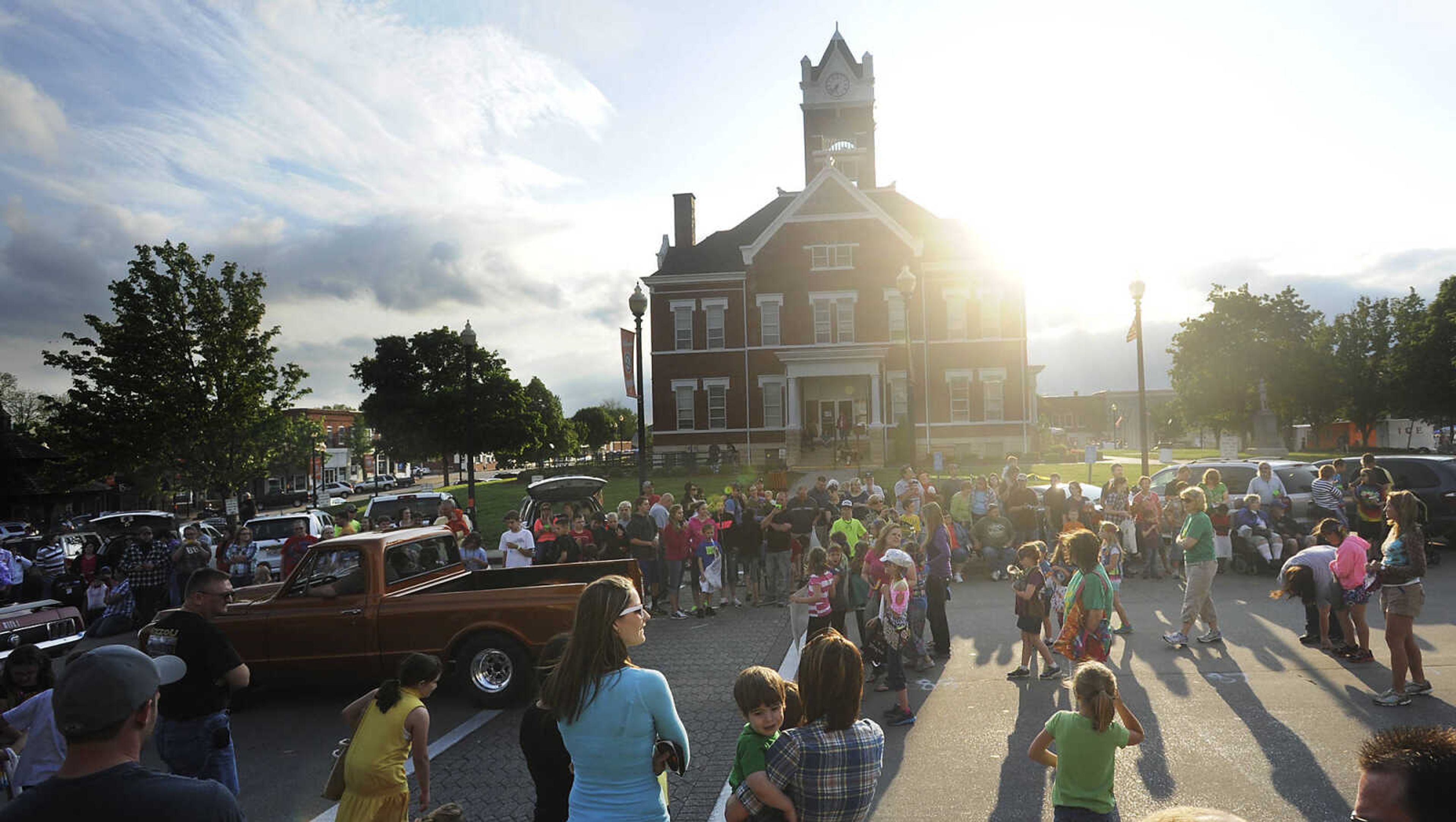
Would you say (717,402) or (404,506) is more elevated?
(717,402)

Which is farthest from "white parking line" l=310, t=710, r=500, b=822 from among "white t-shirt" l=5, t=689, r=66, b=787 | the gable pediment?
the gable pediment

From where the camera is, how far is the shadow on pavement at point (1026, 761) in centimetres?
557

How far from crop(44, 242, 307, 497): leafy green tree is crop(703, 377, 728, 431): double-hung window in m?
19.1

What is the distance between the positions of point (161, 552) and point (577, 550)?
7.60 meters

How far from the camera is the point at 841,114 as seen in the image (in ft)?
151

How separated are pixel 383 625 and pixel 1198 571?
924 centimetres

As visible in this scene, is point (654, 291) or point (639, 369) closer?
point (639, 369)

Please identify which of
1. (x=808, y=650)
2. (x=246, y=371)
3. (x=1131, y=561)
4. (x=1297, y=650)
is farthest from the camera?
(x=246, y=371)

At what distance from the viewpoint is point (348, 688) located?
9.91m

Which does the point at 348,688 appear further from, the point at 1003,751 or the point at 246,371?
the point at 246,371

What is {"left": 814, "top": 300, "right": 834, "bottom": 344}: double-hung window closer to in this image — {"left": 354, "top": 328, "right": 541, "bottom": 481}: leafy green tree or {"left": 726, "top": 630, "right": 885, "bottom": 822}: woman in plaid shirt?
{"left": 354, "top": 328, "right": 541, "bottom": 481}: leafy green tree

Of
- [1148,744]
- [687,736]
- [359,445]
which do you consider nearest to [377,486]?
[359,445]

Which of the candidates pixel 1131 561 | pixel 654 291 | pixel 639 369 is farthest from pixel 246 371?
pixel 1131 561

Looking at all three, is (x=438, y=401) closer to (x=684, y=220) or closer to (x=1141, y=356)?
(x=684, y=220)
